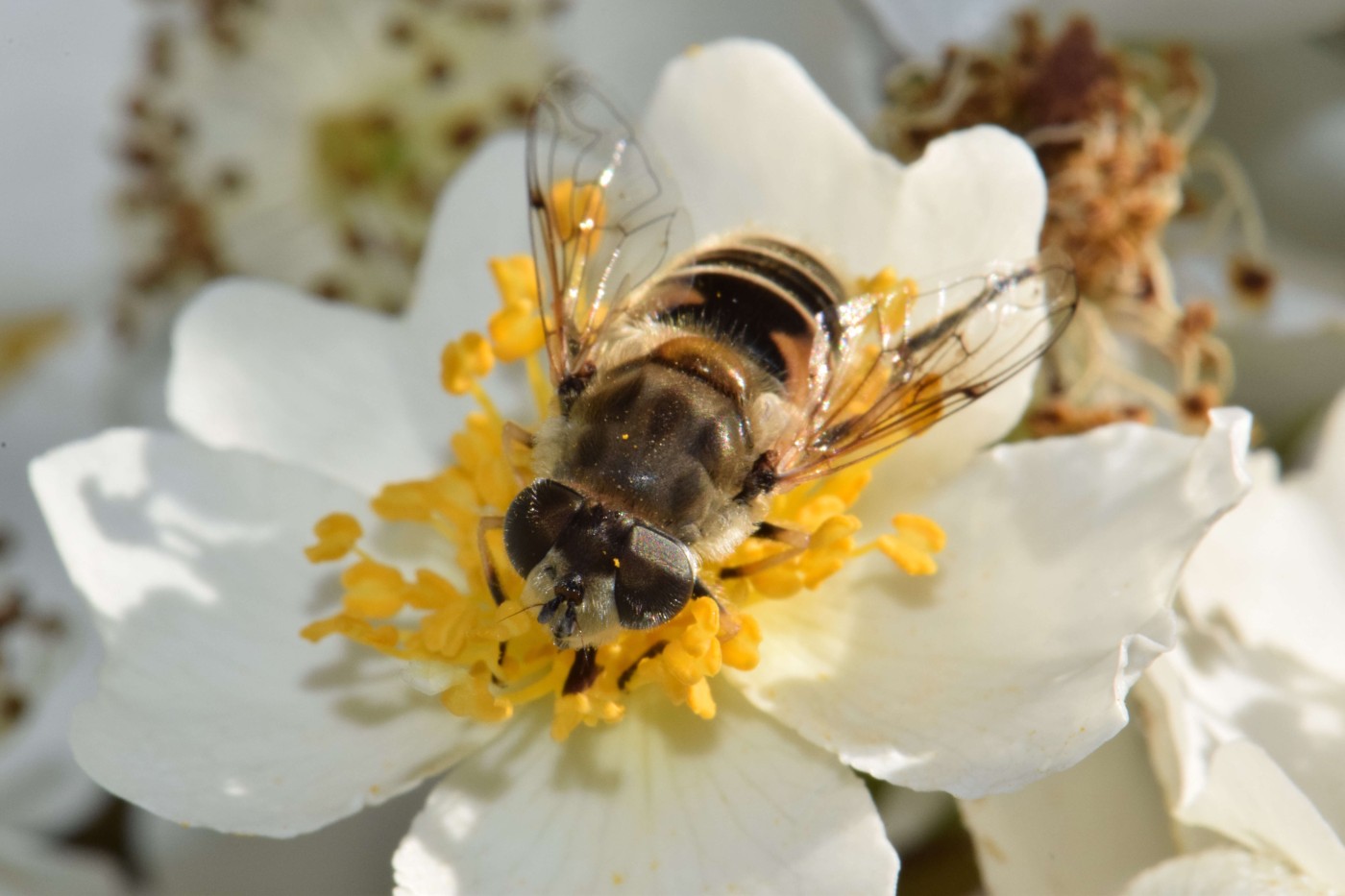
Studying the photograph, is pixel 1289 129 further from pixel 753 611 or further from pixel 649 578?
pixel 649 578

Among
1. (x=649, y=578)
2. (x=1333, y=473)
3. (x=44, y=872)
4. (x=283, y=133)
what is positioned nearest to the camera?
(x=649, y=578)

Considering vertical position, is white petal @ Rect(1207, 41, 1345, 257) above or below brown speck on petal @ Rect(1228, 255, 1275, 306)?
above

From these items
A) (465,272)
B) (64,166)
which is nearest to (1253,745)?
(465,272)

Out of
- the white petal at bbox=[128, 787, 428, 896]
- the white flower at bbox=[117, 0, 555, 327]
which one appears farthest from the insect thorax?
the white flower at bbox=[117, 0, 555, 327]

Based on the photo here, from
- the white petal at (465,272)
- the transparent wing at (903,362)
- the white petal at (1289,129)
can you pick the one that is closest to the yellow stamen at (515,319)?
the white petal at (465,272)

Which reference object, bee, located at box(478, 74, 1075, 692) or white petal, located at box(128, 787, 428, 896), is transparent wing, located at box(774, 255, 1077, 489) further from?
white petal, located at box(128, 787, 428, 896)

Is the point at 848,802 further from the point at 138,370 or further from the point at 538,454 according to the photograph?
the point at 138,370

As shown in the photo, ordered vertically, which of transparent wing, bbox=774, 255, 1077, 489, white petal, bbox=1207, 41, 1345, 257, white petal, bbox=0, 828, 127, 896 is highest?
transparent wing, bbox=774, 255, 1077, 489
